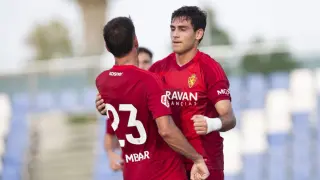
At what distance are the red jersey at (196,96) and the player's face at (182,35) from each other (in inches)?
4.9

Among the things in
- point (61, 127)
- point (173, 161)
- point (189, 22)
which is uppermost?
point (189, 22)

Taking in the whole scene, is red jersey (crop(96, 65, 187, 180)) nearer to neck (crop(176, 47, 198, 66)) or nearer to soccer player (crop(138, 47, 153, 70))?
neck (crop(176, 47, 198, 66))

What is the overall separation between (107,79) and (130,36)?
14.2 inches

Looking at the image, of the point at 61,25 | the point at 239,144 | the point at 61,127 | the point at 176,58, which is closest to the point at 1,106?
the point at 61,127

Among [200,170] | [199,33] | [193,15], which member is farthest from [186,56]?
[200,170]

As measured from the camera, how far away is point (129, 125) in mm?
5375

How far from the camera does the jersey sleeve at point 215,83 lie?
5.52 meters

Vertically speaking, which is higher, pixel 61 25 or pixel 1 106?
pixel 61 25

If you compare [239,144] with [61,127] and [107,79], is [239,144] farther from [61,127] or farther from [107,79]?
[107,79]

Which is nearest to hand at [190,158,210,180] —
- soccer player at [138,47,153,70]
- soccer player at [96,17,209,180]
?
soccer player at [96,17,209,180]

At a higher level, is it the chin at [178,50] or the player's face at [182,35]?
the player's face at [182,35]

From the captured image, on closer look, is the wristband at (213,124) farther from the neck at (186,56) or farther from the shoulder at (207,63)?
the neck at (186,56)

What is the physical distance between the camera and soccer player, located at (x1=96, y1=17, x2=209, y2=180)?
17.2 ft

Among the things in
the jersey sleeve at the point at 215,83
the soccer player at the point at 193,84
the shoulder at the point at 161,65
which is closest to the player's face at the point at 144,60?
the shoulder at the point at 161,65
